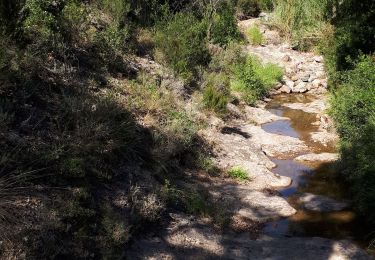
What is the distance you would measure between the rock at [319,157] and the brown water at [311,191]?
0.70 feet

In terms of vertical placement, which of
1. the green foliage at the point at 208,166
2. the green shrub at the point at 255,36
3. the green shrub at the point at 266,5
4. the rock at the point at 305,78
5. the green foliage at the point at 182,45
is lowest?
the green foliage at the point at 208,166

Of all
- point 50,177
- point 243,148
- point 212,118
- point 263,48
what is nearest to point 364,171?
point 243,148

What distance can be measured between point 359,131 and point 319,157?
1.85 meters


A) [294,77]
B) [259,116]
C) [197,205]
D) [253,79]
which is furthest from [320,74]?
[197,205]

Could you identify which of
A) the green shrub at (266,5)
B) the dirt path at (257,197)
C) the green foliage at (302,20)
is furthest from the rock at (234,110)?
the green shrub at (266,5)

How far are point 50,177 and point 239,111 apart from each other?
332 inches

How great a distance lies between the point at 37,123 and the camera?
6547mm

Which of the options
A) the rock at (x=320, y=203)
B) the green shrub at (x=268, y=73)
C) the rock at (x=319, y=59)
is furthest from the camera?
the rock at (x=319, y=59)

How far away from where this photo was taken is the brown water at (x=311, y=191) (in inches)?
295

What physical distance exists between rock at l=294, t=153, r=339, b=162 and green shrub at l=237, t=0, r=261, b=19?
15.4 metres

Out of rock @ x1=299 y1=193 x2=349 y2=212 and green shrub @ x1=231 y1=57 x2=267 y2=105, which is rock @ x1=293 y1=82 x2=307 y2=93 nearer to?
green shrub @ x1=231 y1=57 x2=267 y2=105

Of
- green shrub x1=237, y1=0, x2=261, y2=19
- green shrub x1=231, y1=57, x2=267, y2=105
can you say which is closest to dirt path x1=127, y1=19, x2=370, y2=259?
green shrub x1=231, y1=57, x2=267, y2=105

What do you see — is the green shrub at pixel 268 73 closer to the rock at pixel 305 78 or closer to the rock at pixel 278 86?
the rock at pixel 278 86

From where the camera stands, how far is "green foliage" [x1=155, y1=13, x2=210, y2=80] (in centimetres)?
1271
